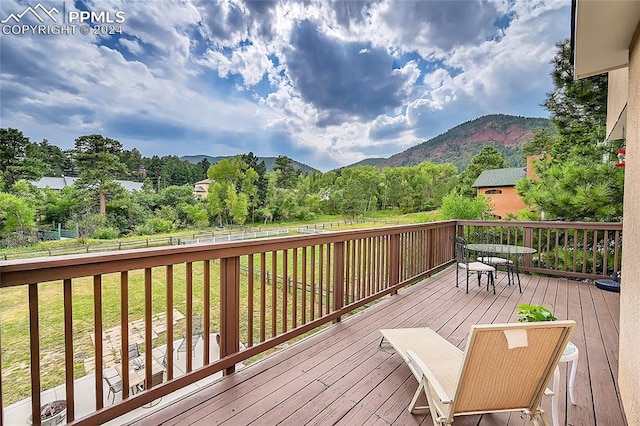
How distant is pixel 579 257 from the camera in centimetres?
575

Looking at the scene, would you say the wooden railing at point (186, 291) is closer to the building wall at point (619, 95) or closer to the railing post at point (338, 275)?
the railing post at point (338, 275)

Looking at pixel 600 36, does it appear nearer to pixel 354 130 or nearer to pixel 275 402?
pixel 275 402

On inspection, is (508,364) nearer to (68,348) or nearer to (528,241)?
(68,348)

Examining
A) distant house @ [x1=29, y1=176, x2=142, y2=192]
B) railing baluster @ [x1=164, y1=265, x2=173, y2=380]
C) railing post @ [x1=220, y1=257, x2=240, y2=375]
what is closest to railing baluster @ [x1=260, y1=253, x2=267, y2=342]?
railing post @ [x1=220, y1=257, x2=240, y2=375]

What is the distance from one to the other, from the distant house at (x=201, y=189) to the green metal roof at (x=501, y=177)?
67.1 ft

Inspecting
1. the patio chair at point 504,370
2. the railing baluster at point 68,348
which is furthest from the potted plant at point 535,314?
the railing baluster at point 68,348

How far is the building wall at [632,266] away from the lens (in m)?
1.55

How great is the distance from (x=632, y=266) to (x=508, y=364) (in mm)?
1154

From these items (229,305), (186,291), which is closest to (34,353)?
(186,291)

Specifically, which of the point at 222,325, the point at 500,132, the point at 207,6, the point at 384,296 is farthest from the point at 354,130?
the point at 222,325

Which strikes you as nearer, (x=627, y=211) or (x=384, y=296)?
(x=627, y=211)

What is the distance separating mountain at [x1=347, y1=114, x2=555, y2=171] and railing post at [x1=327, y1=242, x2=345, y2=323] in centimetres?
2504

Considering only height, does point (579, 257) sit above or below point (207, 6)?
below

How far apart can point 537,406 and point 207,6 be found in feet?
53.8
